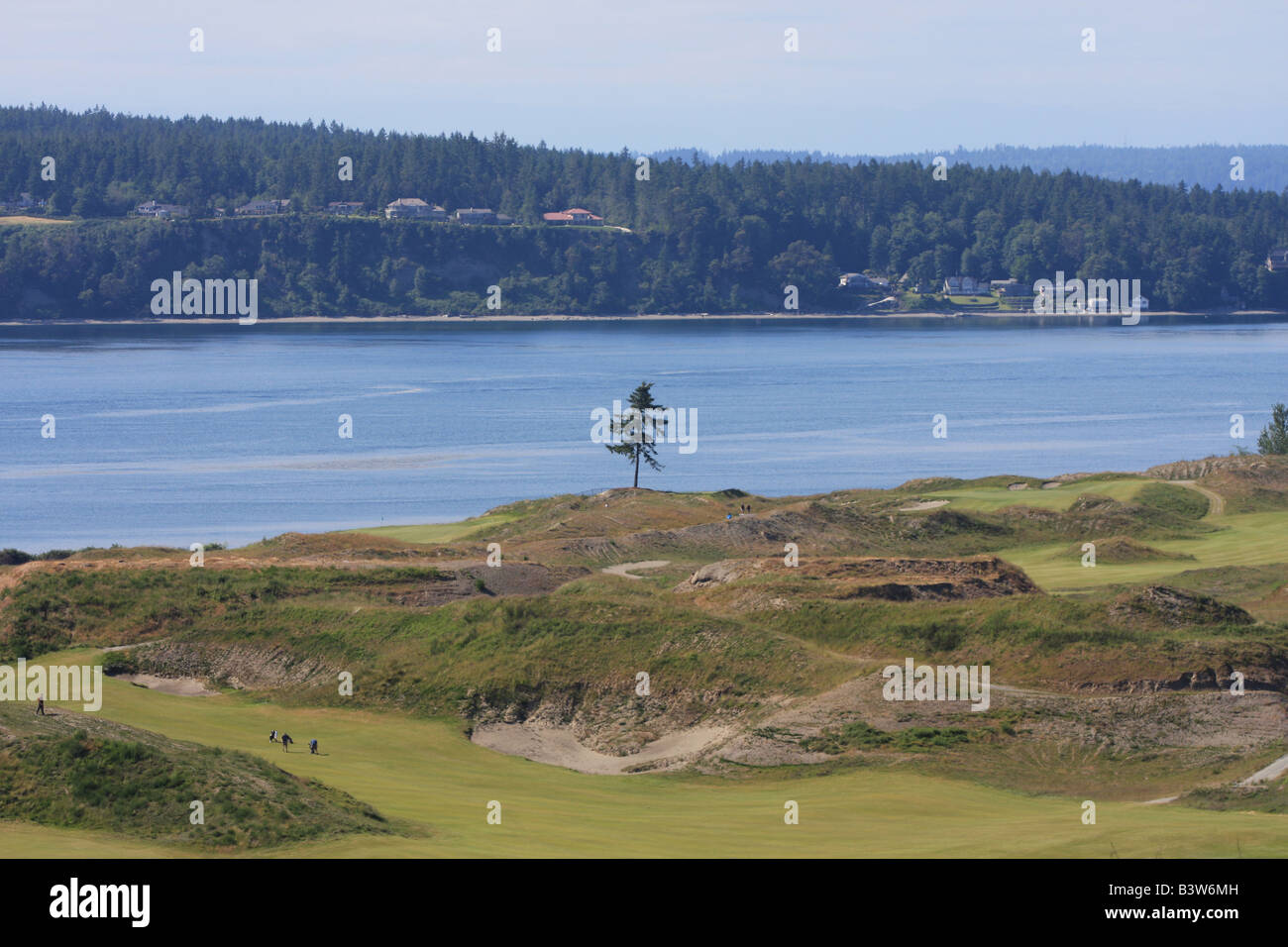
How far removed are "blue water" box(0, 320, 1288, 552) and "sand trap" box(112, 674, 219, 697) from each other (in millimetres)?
39203

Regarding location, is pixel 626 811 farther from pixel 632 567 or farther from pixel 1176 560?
pixel 1176 560

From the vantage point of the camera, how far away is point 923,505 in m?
75.3

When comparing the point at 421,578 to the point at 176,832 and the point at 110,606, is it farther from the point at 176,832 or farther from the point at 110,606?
the point at 176,832

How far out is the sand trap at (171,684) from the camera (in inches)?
1732

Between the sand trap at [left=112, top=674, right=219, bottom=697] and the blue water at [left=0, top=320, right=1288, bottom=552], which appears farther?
the blue water at [left=0, top=320, right=1288, bottom=552]

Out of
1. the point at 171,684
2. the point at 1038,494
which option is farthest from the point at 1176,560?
the point at 171,684

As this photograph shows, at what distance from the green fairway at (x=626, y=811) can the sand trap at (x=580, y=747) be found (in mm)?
982

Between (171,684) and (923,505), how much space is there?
41907 mm

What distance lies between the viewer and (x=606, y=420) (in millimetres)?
136625

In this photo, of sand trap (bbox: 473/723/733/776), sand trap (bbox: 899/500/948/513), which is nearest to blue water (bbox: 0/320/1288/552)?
sand trap (bbox: 899/500/948/513)

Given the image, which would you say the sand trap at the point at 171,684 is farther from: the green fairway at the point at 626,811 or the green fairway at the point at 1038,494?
the green fairway at the point at 1038,494

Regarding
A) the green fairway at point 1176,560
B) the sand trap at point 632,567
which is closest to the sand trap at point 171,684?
the sand trap at point 632,567

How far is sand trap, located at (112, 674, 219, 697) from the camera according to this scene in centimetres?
4400

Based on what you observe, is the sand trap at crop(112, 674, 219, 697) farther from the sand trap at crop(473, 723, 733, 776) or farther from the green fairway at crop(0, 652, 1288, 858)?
the sand trap at crop(473, 723, 733, 776)
